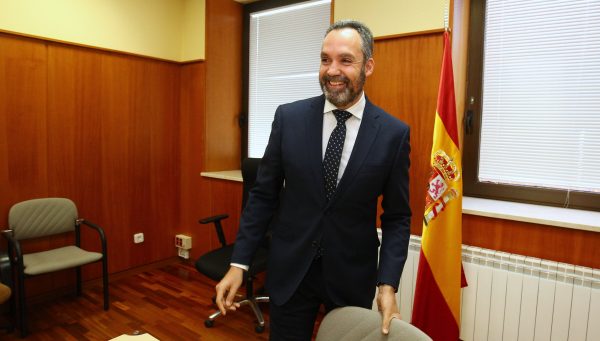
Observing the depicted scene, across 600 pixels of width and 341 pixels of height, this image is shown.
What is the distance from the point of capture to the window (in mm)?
2404

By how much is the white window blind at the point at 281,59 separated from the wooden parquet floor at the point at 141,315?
61.8 inches

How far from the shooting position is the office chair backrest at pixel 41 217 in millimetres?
2945

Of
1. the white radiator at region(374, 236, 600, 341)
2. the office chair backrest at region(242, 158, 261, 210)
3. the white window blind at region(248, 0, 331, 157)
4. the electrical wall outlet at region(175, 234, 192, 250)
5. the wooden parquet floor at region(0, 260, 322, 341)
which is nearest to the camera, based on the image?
the white radiator at region(374, 236, 600, 341)

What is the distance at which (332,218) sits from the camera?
4.38ft

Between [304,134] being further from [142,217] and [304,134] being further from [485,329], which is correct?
[142,217]

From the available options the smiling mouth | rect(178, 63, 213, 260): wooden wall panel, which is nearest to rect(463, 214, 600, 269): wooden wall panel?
the smiling mouth

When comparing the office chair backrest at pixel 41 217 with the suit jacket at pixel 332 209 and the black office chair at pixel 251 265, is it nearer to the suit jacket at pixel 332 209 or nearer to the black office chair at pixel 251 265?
the black office chair at pixel 251 265

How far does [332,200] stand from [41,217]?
270cm

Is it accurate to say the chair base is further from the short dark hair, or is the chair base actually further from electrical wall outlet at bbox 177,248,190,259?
the short dark hair

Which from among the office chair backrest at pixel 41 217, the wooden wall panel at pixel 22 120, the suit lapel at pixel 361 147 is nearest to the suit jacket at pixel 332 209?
the suit lapel at pixel 361 147

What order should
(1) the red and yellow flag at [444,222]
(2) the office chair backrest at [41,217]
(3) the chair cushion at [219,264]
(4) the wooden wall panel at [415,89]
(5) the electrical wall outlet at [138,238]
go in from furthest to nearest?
(5) the electrical wall outlet at [138,238]
(2) the office chair backrest at [41,217]
(3) the chair cushion at [219,264]
(4) the wooden wall panel at [415,89]
(1) the red and yellow flag at [444,222]

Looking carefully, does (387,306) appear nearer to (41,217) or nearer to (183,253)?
(41,217)

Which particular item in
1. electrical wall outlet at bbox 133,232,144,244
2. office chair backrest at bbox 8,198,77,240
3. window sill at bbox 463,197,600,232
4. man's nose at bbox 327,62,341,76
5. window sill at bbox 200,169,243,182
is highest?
man's nose at bbox 327,62,341,76

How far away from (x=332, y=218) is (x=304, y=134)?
0.30 metres
